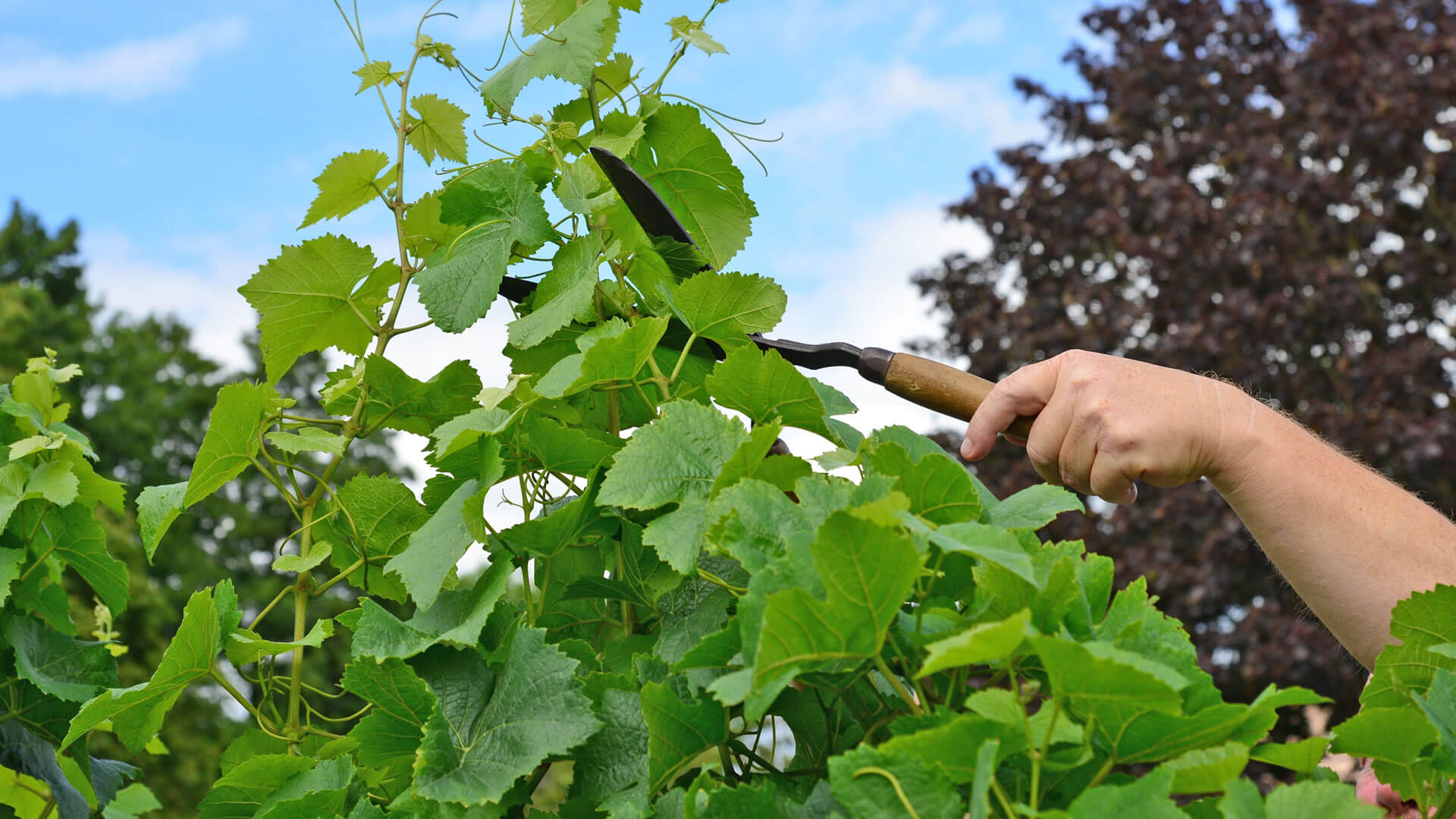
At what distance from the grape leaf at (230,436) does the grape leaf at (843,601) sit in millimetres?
760

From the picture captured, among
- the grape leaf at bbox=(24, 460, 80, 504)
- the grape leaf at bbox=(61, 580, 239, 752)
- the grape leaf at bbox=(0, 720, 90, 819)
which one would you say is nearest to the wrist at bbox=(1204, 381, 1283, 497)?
the grape leaf at bbox=(61, 580, 239, 752)

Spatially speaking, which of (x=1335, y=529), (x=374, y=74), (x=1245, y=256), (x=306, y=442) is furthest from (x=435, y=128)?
(x=1245, y=256)

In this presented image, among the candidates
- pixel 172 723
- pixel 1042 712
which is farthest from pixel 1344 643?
pixel 172 723

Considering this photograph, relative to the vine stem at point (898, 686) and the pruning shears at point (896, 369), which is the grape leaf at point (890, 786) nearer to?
the vine stem at point (898, 686)

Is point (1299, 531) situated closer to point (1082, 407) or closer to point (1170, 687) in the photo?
point (1082, 407)

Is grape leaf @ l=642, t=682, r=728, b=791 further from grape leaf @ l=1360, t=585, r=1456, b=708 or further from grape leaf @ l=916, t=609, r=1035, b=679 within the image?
grape leaf @ l=1360, t=585, r=1456, b=708

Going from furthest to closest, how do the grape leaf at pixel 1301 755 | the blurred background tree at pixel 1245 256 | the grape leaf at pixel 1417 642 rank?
the blurred background tree at pixel 1245 256
the grape leaf at pixel 1417 642
the grape leaf at pixel 1301 755

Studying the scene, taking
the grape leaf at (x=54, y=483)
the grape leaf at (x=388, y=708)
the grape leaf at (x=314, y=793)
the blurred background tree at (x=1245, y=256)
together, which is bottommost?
the grape leaf at (x=314, y=793)

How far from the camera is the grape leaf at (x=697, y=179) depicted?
1.34 meters

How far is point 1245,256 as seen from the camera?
8.89 m

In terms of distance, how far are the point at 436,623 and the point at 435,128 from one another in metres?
0.74

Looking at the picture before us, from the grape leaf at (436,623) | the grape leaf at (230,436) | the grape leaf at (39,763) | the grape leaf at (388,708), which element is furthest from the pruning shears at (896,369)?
the grape leaf at (39,763)

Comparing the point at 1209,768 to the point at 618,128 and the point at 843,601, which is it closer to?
the point at 843,601

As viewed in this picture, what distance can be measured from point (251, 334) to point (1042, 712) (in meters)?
30.2
